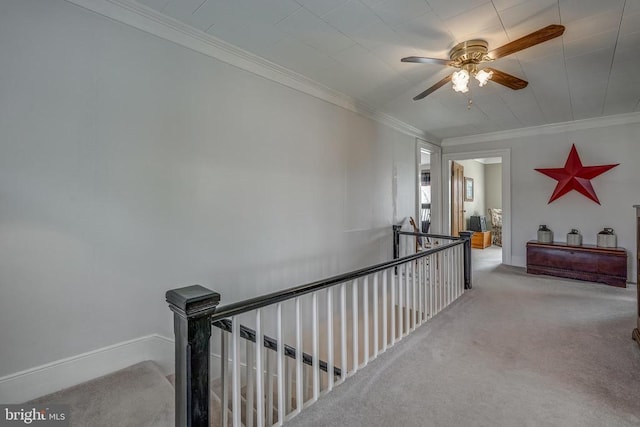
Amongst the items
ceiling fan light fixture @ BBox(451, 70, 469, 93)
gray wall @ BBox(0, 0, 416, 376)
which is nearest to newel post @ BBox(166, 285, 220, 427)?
gray wall @ BBox(0, 0, 416, 376)

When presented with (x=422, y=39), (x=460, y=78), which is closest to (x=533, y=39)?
(x=460, y=78)

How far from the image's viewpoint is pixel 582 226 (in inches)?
183

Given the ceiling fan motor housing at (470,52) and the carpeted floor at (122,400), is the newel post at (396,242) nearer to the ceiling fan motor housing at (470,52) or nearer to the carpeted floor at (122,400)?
the ceiling fan motor housing at (470,52)

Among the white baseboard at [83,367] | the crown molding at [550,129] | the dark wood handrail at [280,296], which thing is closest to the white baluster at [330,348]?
the dark wood handrail at [280,296]

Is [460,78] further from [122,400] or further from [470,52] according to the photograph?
[122,400]

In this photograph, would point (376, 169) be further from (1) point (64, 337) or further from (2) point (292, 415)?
(1) point (64, 337)

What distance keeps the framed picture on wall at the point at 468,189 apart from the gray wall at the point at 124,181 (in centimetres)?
610

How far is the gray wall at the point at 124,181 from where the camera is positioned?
158 cm

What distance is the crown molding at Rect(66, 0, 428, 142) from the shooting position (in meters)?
1.87

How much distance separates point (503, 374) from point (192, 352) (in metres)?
Result: 2.07

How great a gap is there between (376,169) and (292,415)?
10.7 feet

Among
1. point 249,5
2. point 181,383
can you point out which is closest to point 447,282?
point 181,383

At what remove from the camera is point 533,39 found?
185 cm

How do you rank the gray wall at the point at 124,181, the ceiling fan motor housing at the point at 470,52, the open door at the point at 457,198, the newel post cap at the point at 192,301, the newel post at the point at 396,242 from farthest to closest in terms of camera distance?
the open door at the point at 457,198
the newel post at the point at 396,242
the ceiling fan motor housing at the point at 470,52
the gray wall at the point at 124,181
the newel post cap at the point at 192,301
